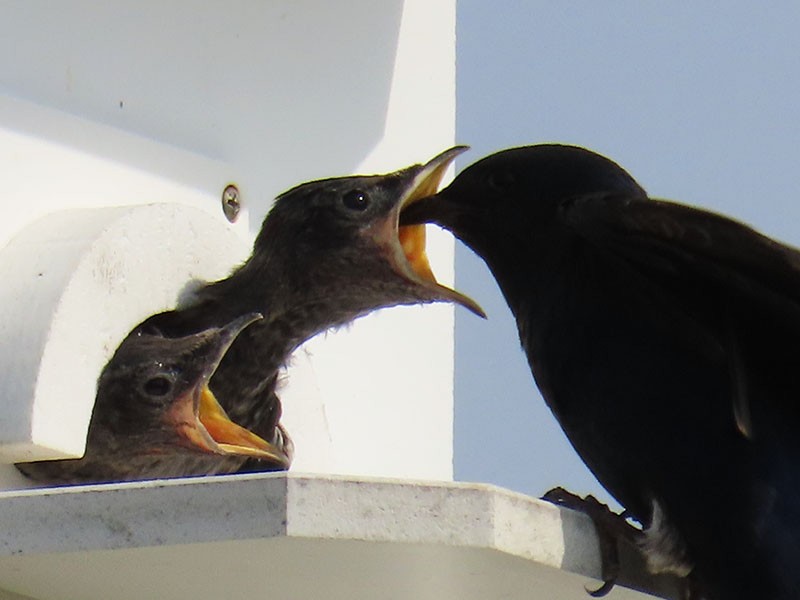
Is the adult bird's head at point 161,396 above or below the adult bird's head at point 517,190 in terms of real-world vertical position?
below

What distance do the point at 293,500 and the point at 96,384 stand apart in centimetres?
104

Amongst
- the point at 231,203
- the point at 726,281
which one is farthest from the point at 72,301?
the point at 726,281

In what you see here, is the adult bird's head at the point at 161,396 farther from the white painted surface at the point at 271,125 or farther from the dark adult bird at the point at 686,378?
the dark adult bird at the point at 686,378

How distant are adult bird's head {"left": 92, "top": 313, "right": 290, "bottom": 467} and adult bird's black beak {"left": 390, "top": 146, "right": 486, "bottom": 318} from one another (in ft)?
1.37

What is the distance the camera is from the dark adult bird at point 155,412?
380cm

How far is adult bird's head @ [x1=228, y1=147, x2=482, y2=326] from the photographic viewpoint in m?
4.12

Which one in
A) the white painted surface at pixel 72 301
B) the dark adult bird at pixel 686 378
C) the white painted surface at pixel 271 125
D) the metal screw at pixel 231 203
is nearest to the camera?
the dark adult bird at pixel 686 378

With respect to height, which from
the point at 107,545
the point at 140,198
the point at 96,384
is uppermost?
the point at 140,198

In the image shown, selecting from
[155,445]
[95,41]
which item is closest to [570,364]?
[155,445]

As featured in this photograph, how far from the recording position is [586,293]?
3.63m

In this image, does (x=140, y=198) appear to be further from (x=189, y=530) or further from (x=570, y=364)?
(x=189, y=530)

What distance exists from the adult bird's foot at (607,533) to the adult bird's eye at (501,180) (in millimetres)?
818

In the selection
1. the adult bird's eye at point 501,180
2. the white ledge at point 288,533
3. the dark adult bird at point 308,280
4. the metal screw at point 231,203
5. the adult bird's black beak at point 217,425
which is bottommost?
the white ledge at point 288,533

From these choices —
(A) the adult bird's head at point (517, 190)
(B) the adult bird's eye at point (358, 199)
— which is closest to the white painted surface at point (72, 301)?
(B) the adult bird's eye at point (358, 199)
